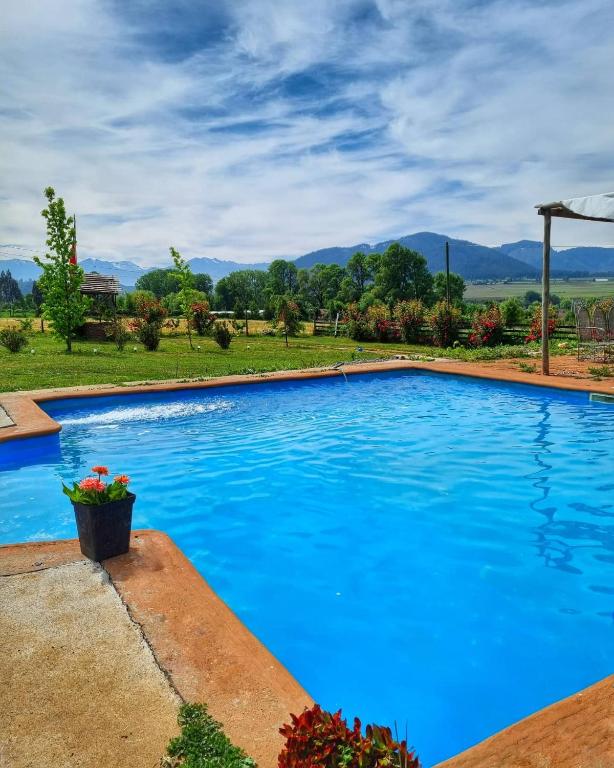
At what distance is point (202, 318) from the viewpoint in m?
24.5

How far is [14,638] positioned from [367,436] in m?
6.00

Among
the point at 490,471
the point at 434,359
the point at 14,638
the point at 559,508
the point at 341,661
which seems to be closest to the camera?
the point at 14,638

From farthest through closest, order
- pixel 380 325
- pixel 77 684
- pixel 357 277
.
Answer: pixel 357 277
pixel 380 325
pixel 77 684

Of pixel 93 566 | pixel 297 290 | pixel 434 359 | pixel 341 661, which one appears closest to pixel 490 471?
pixel 341 661

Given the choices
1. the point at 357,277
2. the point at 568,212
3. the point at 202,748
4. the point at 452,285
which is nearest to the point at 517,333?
the point at 568,212

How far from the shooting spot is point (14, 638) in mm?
2922

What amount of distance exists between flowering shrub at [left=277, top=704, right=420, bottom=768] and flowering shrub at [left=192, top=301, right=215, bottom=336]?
22.4 meters

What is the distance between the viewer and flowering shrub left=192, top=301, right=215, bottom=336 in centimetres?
2359

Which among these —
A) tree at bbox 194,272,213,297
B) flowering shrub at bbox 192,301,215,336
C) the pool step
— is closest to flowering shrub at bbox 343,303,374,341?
flowering shrub at bbox 192,301,215,336

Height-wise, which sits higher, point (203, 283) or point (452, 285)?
point (203, 283)

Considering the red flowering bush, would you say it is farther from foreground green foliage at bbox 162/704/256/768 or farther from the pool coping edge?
foreground green foliage at bbox 162/704/256/768

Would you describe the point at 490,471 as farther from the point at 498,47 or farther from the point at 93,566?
the point at 498,47

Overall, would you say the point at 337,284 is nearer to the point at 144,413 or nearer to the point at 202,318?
the point at 202,318

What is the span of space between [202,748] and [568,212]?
10.9 meters
